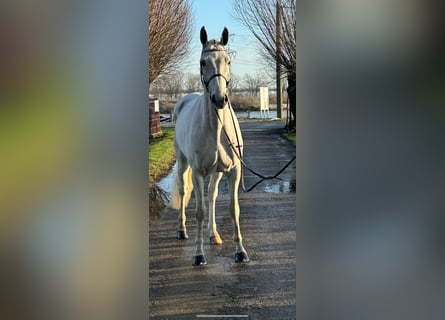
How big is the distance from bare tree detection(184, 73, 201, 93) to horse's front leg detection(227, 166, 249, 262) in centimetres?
40

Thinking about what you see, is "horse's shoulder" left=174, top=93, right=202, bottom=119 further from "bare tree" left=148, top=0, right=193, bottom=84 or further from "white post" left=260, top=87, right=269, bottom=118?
"white post" left=260, top=87, right=269, bottom=118

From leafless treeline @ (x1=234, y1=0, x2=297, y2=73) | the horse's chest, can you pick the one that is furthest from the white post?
the horse's chest

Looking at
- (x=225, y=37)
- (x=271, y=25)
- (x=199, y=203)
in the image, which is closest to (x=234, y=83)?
(x=225, y=37)

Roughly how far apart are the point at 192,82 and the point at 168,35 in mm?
223

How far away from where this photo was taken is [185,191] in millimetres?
2133

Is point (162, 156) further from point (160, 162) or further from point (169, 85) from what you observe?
point (169, 85)

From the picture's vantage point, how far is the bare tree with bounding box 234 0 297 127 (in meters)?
2.00
